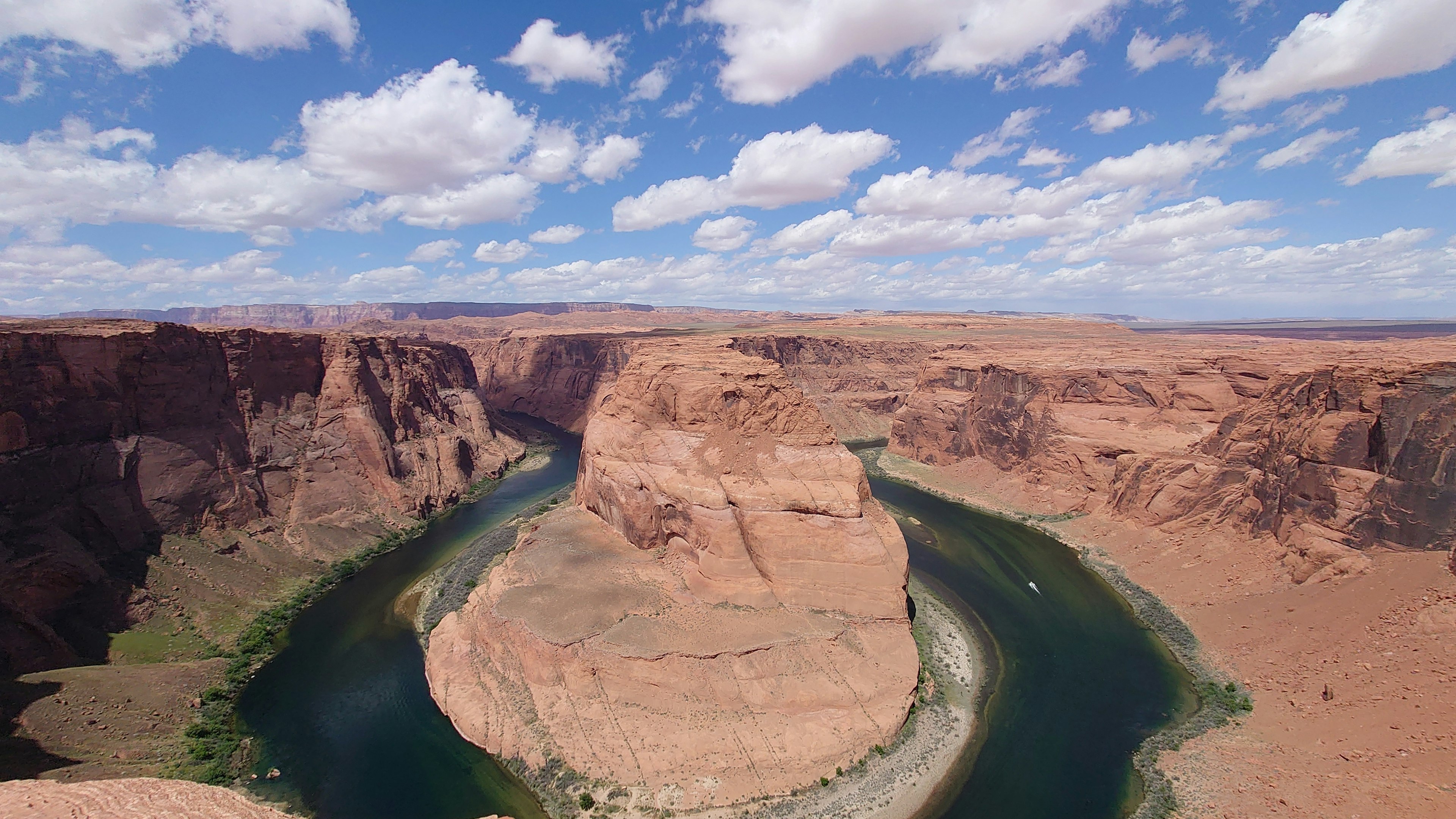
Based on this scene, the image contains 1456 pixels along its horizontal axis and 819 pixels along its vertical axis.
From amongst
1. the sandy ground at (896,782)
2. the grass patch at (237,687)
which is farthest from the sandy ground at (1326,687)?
the grass patch at (237,687)

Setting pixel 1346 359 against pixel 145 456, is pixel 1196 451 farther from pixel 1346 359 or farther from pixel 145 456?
pixel 145 456

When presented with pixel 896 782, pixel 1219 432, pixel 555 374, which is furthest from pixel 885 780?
pixel 555 374

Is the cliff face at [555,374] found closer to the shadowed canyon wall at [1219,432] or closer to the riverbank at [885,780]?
the shadowed canyon wall at [1219,432]

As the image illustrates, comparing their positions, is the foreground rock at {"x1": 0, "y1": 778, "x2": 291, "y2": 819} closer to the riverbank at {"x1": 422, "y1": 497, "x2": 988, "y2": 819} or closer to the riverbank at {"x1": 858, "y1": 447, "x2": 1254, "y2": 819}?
A: the riverbank at {"x1": 422, "y1": 497, "x2": 988, "y2": 819}

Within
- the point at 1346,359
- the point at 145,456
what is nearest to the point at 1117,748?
the point at 1346,359

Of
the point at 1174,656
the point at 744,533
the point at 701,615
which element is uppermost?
the point at 744,533

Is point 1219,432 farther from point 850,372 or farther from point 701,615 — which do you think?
point 850,372
